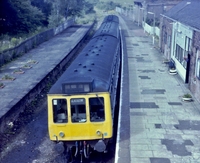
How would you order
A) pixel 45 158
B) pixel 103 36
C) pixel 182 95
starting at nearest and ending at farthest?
pixel 45 158 < pixel 182 95 < pixel 103 36

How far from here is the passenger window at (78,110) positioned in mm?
8773

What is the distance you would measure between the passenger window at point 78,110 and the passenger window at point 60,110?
22 centimetres

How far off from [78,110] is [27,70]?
39.0 feet

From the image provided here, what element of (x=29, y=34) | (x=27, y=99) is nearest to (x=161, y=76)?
(x=27, y=99)

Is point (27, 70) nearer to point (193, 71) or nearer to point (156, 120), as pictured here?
point (193, 71)

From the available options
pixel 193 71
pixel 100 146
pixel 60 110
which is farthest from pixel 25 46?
pixel 100 146

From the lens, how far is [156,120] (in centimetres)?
1204

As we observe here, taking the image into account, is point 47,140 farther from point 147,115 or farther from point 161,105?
point 161,105

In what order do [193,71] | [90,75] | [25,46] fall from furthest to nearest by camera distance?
[25,46]
[193,71]
[90,75]

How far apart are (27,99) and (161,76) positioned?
27.8 feet

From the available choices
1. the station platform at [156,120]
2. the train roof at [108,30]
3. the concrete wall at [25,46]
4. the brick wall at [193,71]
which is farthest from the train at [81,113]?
the concrete wall at [25,46]

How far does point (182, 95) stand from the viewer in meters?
15.1

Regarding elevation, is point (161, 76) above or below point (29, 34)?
below

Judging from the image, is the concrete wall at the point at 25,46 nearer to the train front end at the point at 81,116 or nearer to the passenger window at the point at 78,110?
the train front end at the point at 81,116
